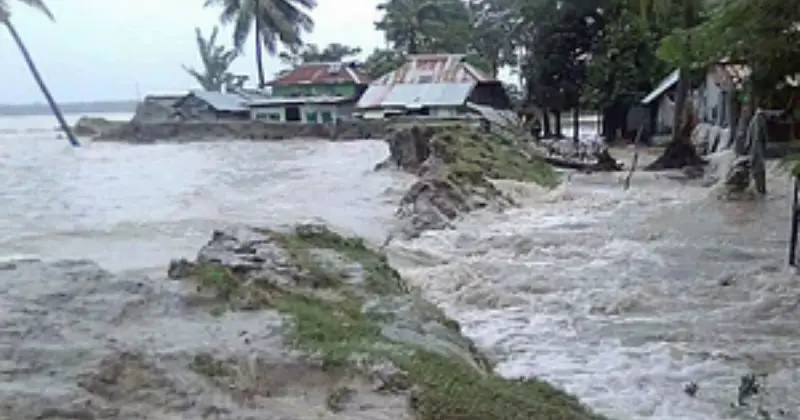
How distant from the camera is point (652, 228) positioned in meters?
14.1

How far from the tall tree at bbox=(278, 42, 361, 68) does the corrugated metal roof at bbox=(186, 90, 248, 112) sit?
5870mm

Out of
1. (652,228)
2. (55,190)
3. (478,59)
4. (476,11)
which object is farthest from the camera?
(476,11)

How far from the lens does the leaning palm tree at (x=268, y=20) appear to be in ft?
169

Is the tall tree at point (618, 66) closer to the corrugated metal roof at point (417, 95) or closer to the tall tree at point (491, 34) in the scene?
the corrugated metal roof at point (417, 95)

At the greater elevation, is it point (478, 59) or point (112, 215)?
point (478, 59)

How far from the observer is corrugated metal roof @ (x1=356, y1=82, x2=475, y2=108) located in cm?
4275

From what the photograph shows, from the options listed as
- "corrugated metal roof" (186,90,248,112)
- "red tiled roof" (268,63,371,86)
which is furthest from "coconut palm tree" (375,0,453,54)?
"corrugated metal roof" (186,90,248,112)

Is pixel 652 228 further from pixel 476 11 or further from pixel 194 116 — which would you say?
pixel 194 116

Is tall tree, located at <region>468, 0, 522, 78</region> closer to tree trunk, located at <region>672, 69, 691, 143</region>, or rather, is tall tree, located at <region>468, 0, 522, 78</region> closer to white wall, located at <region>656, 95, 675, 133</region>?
white wall, located at <region>656, 95, 675, 133</region>

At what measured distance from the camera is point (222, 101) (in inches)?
2165

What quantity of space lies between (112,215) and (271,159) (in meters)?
17.4

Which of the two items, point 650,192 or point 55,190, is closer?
point 650,192

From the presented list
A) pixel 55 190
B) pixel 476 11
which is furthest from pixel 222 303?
pixel 476 11

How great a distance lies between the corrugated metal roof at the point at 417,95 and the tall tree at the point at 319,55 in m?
14.7
